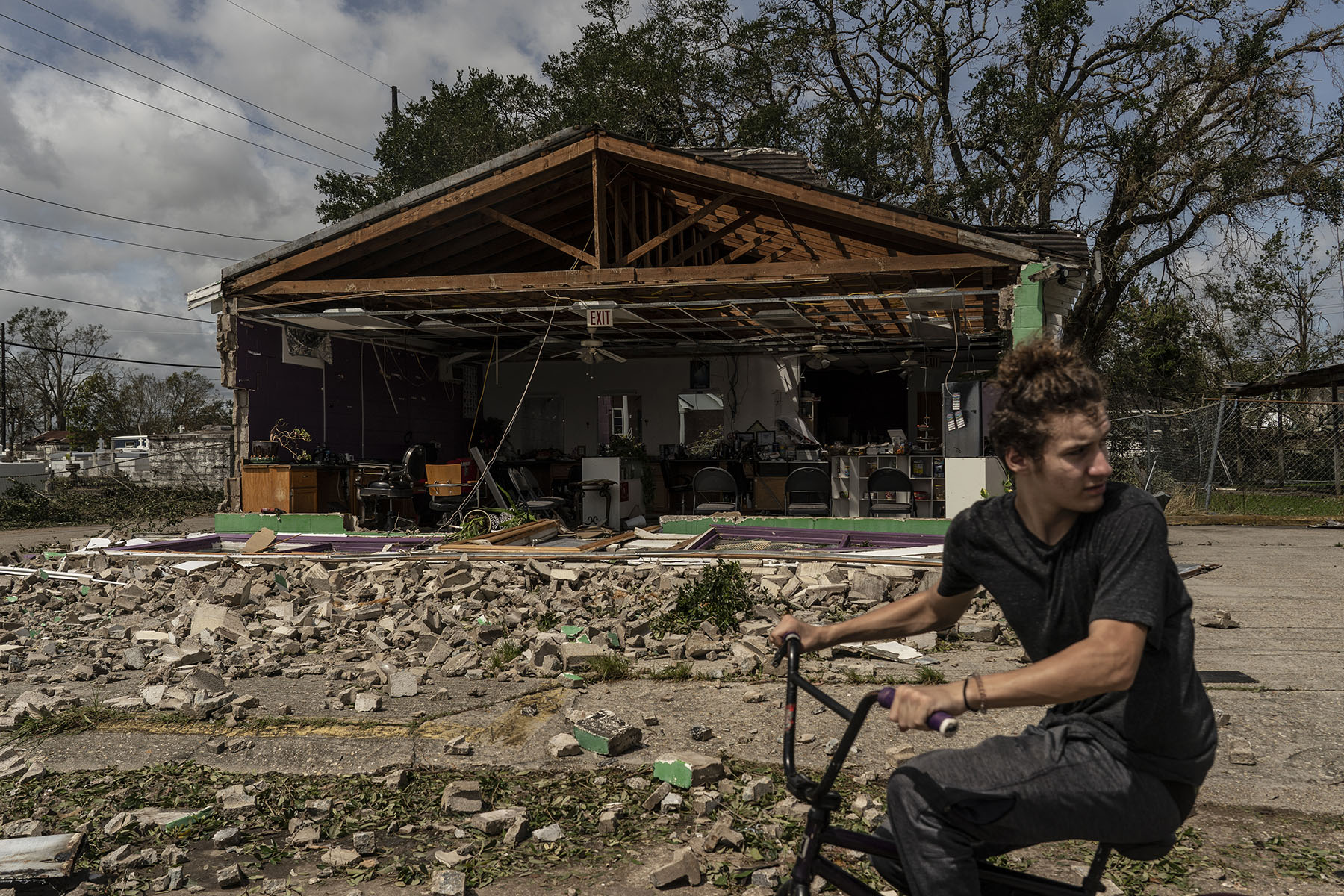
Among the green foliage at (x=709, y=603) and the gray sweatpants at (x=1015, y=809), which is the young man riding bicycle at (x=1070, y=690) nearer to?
the gray sweatpants at (x=1015, y=809)

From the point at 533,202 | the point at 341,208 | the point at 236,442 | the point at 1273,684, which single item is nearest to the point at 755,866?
the point at 1273,684

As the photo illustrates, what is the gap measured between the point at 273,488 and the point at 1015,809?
481 inches

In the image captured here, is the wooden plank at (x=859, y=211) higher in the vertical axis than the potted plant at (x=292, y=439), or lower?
higher

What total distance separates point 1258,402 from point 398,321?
613 inches

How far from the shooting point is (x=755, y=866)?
10.5ft

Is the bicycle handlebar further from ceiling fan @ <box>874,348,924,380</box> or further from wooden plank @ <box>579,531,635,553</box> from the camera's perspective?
ceiling fan @ <box>874,348,924,380</box>

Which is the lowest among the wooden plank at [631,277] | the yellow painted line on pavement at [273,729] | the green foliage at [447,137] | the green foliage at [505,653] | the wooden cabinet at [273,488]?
the yellow painted line on pavement at [273,729]

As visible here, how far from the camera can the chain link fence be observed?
58.1ft

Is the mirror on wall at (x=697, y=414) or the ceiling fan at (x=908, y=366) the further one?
the mirror on wall at (x=697, y=414)

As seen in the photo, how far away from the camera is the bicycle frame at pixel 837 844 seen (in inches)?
74.5

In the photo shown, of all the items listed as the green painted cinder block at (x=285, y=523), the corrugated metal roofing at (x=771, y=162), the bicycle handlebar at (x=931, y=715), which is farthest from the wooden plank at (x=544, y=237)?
the bicycle handlebar at (x=931, y=715)

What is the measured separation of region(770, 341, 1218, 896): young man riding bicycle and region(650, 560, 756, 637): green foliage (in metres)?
4.90

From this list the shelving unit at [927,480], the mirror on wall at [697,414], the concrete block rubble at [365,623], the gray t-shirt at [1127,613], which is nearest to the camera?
the gray t-shirt at [1127,613]

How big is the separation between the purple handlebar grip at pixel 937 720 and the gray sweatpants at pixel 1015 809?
0.19 m
